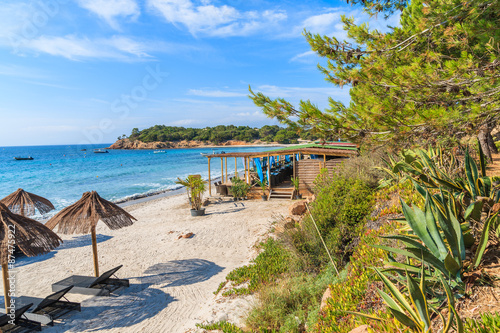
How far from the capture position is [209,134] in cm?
12588

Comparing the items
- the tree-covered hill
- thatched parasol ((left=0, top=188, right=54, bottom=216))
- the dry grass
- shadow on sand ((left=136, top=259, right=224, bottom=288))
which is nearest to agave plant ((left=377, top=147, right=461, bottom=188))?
the dry grass

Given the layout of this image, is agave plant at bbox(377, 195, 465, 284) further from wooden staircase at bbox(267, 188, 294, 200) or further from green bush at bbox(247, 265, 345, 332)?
wooden staircase at bbox(267, 188, 294, 200)

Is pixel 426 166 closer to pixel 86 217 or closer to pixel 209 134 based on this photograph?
pixel 86 217

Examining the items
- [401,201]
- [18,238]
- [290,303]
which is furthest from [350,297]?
[18,238]

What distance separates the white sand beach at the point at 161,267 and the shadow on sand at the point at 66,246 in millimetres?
31

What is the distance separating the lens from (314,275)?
5.18 meters

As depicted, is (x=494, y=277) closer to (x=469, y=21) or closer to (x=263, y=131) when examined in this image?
(x=469, y=21)

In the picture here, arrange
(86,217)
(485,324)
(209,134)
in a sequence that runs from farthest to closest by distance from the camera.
→ (209,134) < (86,217) < (485,324)

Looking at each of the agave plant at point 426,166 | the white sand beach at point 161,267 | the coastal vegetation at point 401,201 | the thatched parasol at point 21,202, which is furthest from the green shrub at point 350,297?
the thatched parasol at point 21,202

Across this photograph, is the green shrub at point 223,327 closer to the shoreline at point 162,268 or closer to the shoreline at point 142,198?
the shoreline at point 162,268

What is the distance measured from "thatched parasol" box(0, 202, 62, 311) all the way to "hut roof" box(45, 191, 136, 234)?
66 centimetres

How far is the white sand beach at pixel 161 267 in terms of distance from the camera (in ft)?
18.4

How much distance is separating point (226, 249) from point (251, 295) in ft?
13.2

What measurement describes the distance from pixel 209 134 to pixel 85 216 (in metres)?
120
